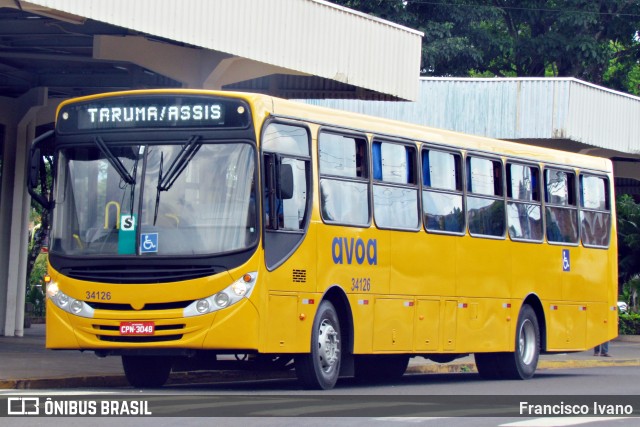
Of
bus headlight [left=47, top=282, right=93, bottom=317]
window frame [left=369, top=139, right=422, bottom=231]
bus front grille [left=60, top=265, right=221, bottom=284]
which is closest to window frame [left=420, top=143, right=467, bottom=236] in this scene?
window frame [left=369, top=139, right=422, bottom=231]

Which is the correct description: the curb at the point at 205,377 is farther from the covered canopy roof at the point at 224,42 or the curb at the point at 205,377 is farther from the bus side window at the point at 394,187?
the covered canopy roof at the point at 224,42

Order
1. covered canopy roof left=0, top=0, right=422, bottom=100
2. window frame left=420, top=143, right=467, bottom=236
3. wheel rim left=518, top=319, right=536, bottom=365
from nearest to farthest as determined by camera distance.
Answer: window frame left=420, top=143, right=467, bottom=236
covered canopy roof left=0, top=0, right=422, bottom=100
wheel rim left=518, top=319, right=536, bottom=365

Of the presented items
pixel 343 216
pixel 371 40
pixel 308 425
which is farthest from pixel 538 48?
pixel 308 425

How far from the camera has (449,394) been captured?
50.1 ft

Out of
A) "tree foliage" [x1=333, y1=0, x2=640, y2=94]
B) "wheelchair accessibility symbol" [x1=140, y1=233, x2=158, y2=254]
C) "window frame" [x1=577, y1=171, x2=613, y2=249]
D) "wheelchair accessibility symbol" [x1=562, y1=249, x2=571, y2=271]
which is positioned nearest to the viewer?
"wheelchair accessibility symbol" [x1=140, y1=233, x2=158, y2=254]

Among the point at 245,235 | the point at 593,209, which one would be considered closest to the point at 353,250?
the point at 245,235

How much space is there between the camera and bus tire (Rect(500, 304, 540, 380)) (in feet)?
64.8

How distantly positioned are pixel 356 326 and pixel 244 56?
16.7ft

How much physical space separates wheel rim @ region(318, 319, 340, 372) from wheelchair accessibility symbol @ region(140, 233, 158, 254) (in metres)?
2.20

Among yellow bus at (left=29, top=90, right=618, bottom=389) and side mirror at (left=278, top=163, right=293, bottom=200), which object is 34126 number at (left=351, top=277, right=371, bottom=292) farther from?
side mirror at (left=278, top=163, right=293, bottom=200)

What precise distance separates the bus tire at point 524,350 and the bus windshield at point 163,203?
23.0 ft

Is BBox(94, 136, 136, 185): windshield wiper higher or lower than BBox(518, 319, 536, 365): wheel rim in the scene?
higher

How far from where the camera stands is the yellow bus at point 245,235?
14.0 meters

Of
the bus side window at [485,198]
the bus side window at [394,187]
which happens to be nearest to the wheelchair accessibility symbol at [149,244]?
the bus side window at [394,187]
